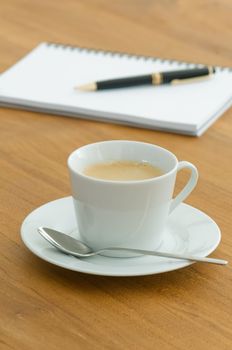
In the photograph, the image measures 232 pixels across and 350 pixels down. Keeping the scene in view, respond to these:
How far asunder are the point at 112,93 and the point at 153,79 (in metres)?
0.07

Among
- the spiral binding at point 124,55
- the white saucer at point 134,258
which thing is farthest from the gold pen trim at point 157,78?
the white saucer at point 134,258

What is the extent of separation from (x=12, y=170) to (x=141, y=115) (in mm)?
236

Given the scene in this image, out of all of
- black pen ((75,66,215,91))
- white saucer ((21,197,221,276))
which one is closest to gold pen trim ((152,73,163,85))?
black pen ((75,66,215,91))

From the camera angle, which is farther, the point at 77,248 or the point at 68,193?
the point at 68,193

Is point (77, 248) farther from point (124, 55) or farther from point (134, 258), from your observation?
point (124, 55)

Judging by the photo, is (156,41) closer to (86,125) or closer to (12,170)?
(86,125)

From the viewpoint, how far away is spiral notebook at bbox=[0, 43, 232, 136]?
1.30m

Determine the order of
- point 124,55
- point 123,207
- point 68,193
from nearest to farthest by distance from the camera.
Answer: point 123,207 → point 68,193 → point 124,55

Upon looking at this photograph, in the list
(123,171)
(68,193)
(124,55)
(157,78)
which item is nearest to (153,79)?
(157,78)

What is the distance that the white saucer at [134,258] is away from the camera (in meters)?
0.88

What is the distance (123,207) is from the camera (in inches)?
35.0

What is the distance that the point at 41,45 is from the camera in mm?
1579

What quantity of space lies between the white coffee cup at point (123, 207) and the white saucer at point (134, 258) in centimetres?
2

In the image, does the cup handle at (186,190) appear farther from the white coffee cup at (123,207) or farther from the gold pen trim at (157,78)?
the gold pen trim at (157,78)
